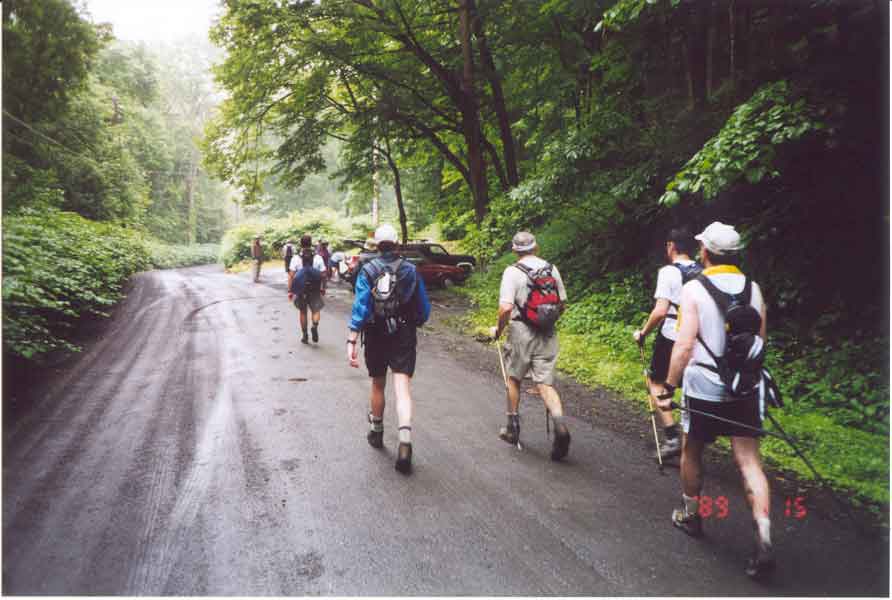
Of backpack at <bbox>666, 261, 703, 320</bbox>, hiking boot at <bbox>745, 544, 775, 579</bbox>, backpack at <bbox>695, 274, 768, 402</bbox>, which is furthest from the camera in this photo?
backpack at <bbox>666, 261, 703, 320</bbox>

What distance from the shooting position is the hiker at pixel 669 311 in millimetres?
4168

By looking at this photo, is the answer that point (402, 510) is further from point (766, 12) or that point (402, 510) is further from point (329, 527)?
point (766, 12)

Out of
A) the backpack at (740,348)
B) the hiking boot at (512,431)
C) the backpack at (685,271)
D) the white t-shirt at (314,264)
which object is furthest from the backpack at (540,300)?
the white t-shirt at (314,264)

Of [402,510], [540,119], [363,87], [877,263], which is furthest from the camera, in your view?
[363,87]

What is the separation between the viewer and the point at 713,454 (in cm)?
438

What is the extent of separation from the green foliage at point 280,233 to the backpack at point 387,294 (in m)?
25.8

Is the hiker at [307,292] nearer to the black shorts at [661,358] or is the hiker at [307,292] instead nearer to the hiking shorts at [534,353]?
the hiking shorts at [534,353]

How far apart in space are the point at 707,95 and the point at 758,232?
290 centimetres

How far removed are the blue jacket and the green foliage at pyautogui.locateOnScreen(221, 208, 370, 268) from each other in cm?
2581

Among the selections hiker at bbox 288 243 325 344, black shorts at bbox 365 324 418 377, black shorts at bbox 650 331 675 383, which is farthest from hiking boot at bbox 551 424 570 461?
hiker at bbox 288 243 325 344

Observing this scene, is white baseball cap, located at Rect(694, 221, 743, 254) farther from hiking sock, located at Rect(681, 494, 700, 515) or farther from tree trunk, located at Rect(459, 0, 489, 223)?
tree trunk, located at Rect(459, 0, 489, 223)

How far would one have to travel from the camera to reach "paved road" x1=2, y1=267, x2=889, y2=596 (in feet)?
8.68

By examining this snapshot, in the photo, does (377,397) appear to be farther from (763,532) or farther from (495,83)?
(495,83)

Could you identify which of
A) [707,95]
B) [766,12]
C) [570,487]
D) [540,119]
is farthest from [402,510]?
[540,119]
